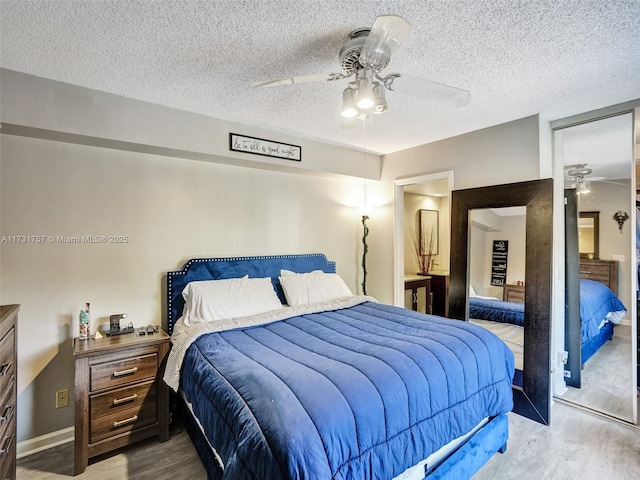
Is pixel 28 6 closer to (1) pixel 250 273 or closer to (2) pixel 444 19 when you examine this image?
(2) pixel 444 19

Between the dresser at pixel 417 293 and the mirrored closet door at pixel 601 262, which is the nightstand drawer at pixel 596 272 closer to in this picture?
the mirrored closet door at pixel 601 262

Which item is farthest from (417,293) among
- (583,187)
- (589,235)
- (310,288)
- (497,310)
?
(583,187)

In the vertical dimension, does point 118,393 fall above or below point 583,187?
below

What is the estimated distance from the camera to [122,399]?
7.24ft

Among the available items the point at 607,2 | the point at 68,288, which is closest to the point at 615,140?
the point at 607,2

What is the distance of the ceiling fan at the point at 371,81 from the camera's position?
149cm

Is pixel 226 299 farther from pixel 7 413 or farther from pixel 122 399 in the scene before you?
pixel 7 413

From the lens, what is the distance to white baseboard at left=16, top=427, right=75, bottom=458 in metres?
2.20

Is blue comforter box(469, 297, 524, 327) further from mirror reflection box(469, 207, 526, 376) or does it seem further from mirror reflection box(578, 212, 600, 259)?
mirror reflection box(578, 212, 600, 259)

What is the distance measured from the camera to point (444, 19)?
1625mm

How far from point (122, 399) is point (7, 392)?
673mm

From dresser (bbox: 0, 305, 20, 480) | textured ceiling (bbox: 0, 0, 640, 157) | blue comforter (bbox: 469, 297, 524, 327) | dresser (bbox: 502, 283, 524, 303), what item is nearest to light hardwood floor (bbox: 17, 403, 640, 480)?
dresser (bbox: 0, 305, 20, 480)

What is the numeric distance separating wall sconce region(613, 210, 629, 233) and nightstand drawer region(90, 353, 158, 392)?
3872mm

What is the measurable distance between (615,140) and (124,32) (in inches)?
147
